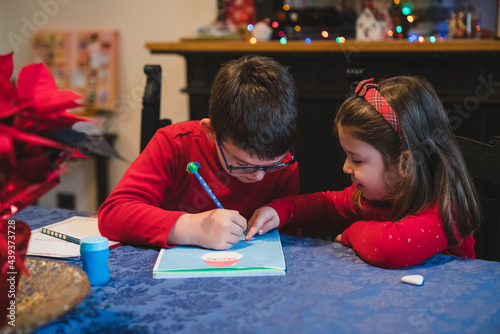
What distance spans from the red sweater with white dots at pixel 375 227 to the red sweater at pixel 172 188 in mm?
111

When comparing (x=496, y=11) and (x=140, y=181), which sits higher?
(x=496, y=11)

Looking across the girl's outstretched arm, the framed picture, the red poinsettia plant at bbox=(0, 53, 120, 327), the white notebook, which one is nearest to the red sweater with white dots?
the girl's outstretched arm

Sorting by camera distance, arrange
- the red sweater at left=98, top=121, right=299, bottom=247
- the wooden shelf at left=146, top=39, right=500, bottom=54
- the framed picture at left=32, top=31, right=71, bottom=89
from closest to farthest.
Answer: the red sweater at left=98, top=121, right=299, bottom=247 < the wooden shelf at left=146, top=39, right=500, bottom=54 < the framed picture at left=32, top=31, right=71, bottom=89

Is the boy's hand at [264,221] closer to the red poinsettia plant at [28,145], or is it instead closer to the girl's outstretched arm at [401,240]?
the girl's outstretched arm at [401,240]

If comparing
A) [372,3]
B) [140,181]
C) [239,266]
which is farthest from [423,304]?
[372,3]

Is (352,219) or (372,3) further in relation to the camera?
(372,3)

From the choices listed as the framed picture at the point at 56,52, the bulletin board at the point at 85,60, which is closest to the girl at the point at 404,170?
the bulletin board at the point at 85,60

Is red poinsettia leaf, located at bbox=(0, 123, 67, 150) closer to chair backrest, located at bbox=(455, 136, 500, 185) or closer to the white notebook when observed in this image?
the white notebook

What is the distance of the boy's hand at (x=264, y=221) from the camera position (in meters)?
1.24

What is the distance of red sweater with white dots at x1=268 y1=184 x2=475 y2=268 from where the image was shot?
106 cm

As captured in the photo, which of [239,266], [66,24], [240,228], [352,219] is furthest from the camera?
[66,24]

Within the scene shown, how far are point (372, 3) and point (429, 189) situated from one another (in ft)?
5.23

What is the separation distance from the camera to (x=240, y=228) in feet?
3.78

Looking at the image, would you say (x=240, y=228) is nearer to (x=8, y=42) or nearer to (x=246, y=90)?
(x=246, y=90)
